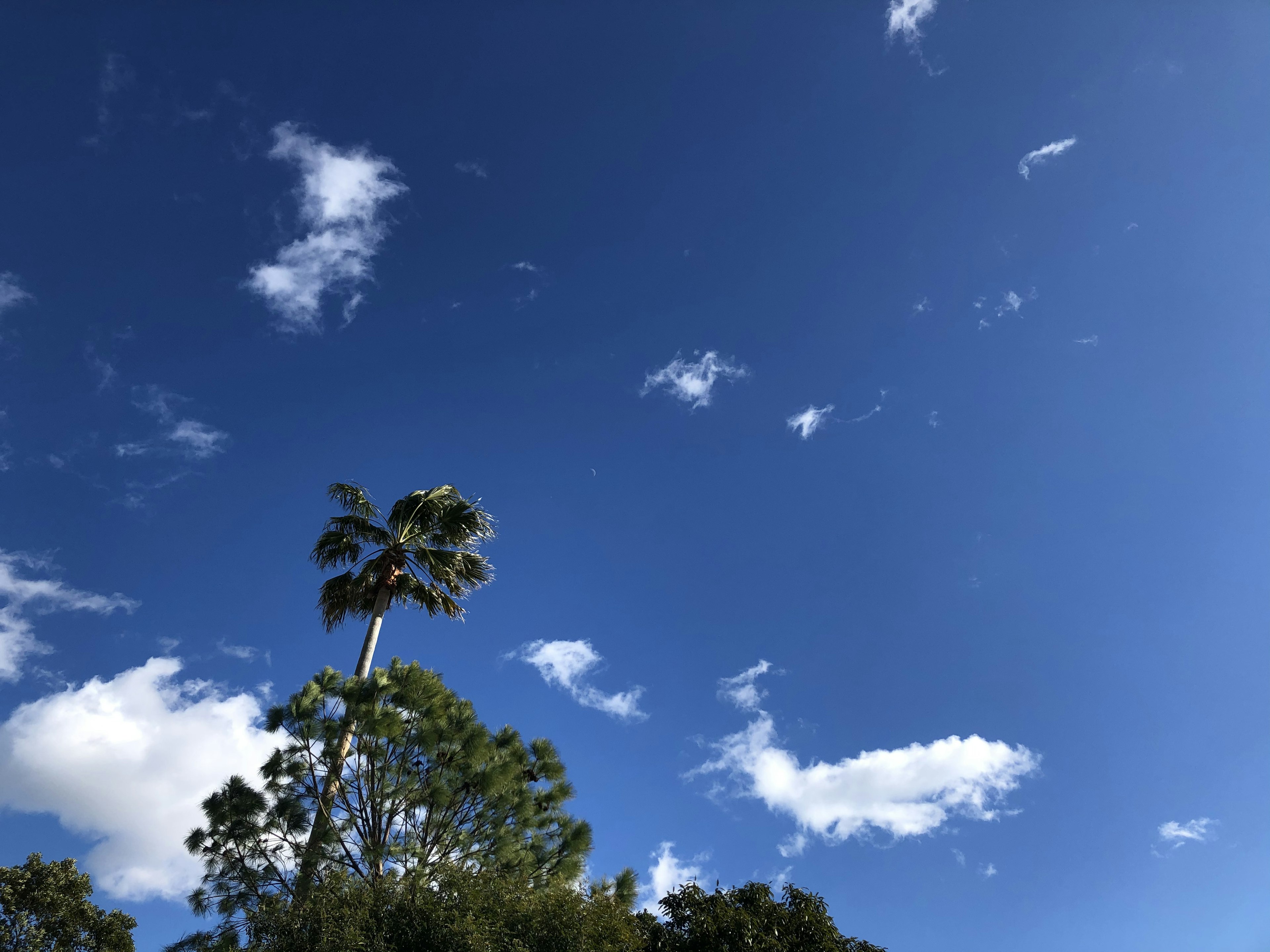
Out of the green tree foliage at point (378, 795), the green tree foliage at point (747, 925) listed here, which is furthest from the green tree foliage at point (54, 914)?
the green tree foliage at point (747, 925)

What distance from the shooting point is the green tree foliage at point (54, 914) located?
98.6 feet

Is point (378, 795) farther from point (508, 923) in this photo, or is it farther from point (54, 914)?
point (54, 914)

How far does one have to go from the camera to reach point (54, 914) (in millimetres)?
30969

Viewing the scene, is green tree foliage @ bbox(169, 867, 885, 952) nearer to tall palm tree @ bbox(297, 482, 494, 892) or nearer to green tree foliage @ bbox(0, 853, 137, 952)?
tall palm tree @ bbox(297, 482, 494, 892)

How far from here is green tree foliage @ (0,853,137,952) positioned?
30.0m

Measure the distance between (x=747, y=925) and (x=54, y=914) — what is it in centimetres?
3176

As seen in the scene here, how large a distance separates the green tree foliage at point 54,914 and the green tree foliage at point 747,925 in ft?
94.6

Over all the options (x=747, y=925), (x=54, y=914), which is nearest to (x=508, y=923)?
(x=747, y=925)

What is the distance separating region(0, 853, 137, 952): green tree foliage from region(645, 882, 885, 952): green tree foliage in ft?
94.6

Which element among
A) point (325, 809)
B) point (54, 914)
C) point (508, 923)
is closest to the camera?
point (508, 923)

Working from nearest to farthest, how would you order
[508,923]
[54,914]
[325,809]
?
[508,923] → [325,809] → [54,914]

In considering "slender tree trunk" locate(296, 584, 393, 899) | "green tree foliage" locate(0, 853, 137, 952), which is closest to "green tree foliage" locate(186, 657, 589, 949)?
"slender tree trunk" locate(296, 584, 393, 899)

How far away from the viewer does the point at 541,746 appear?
22.8 m

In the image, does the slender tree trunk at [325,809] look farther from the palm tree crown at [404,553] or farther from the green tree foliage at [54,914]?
the green tree foliage at [54,914]
